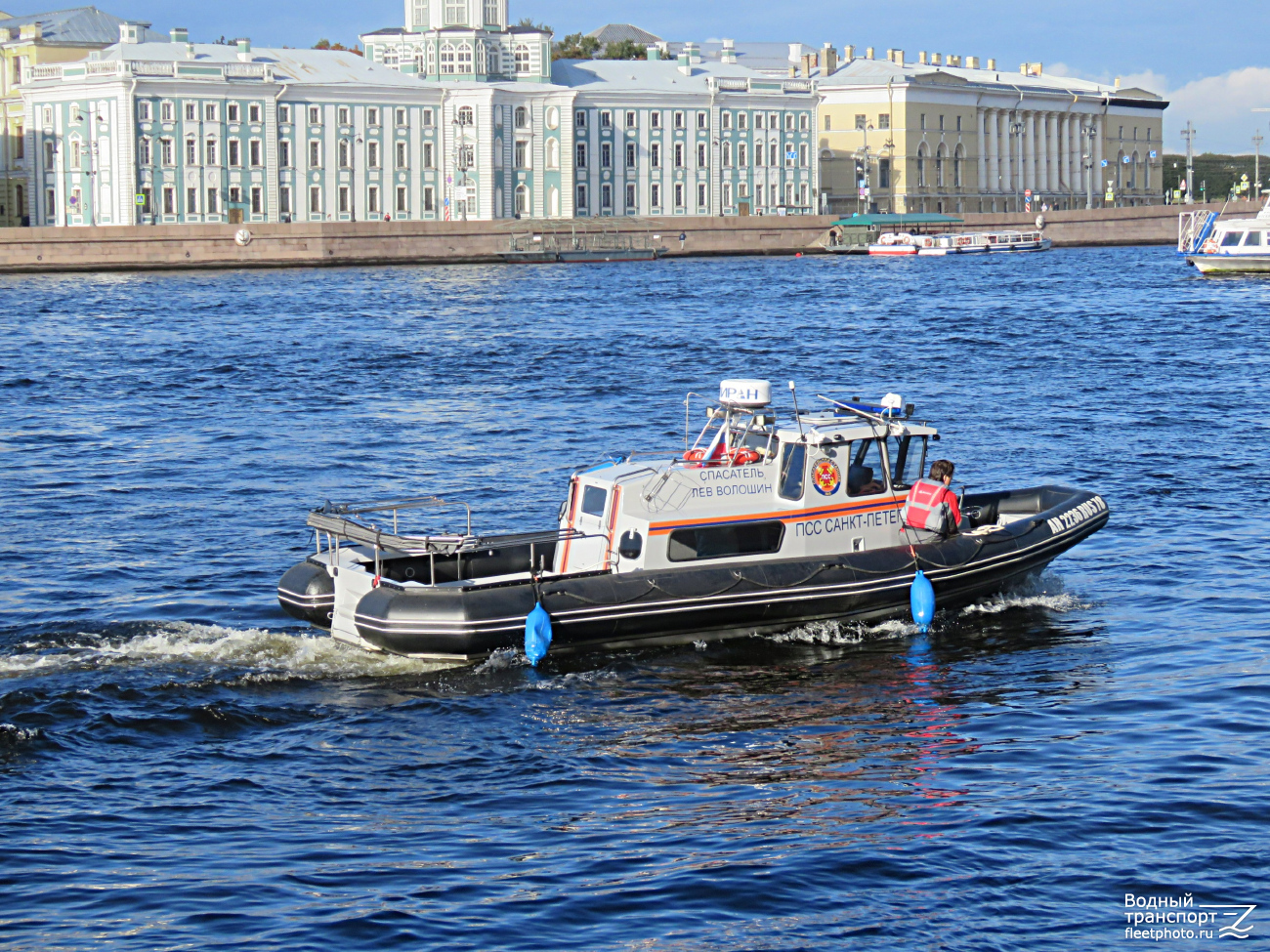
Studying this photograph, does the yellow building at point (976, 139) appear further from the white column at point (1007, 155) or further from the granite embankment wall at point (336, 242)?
the granite embankment wall at point (336, 242)

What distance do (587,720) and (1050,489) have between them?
7.34 meters

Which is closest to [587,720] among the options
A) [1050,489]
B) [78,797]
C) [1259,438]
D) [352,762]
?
[352,762]

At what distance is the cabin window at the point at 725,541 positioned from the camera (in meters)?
15.8

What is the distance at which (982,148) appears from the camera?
130 meters

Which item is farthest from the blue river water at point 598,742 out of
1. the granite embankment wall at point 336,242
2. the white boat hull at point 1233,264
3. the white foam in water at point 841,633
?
the granite embankment wall at point 336,242

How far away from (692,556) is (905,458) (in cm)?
269

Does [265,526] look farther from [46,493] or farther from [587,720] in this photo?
[587,720]

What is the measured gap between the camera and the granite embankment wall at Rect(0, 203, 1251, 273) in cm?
7788

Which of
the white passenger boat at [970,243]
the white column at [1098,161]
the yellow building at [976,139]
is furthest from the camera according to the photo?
the white column at [1098,161]

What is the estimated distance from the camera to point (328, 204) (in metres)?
94.2

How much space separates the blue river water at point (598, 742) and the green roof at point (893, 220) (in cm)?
7546

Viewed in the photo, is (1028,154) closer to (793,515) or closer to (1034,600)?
(1034,600)

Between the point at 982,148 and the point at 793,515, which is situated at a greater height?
the point at 982,148

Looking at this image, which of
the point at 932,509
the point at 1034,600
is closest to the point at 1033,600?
the point at 1034,600
